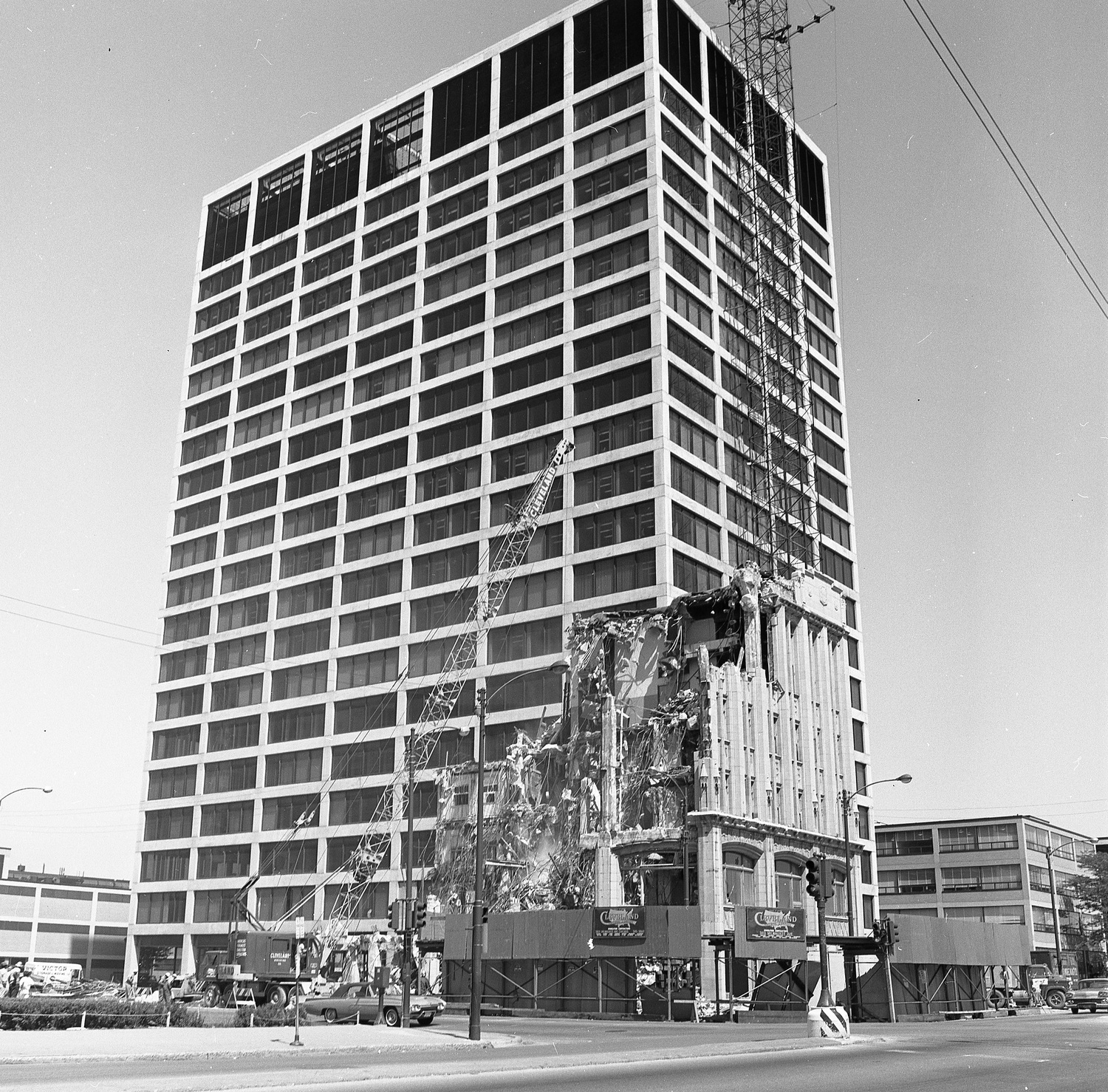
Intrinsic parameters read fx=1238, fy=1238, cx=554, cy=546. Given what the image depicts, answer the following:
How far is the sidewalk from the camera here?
26.9m

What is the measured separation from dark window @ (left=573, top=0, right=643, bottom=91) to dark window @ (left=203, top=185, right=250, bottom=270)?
3983cm

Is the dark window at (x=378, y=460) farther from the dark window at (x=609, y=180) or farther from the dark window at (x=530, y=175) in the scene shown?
the dark window at (x=609, y=180)

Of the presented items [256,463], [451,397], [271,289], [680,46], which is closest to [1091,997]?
[451,397]

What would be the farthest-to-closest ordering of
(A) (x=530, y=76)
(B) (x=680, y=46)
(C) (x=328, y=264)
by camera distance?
1. (C) (x=328, y=264)
2. (A) (x=530, y=76)
3. (B) (x=680, y=46)

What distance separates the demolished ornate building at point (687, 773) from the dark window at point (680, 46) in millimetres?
43375

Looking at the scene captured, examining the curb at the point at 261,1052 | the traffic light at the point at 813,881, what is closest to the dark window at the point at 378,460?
the traffic light at the point at 813,881

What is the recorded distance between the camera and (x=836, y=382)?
112 meters

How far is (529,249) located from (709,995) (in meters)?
60.0

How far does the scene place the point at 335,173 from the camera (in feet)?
381

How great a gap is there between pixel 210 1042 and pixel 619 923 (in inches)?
1039

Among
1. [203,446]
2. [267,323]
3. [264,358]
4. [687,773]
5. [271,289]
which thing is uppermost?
[271,289]

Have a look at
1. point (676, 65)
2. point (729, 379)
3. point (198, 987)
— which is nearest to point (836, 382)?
point (729, 379)

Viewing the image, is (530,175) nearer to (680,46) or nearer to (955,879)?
(680,46)

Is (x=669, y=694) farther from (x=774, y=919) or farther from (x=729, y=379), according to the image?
(x=729, y=379)
